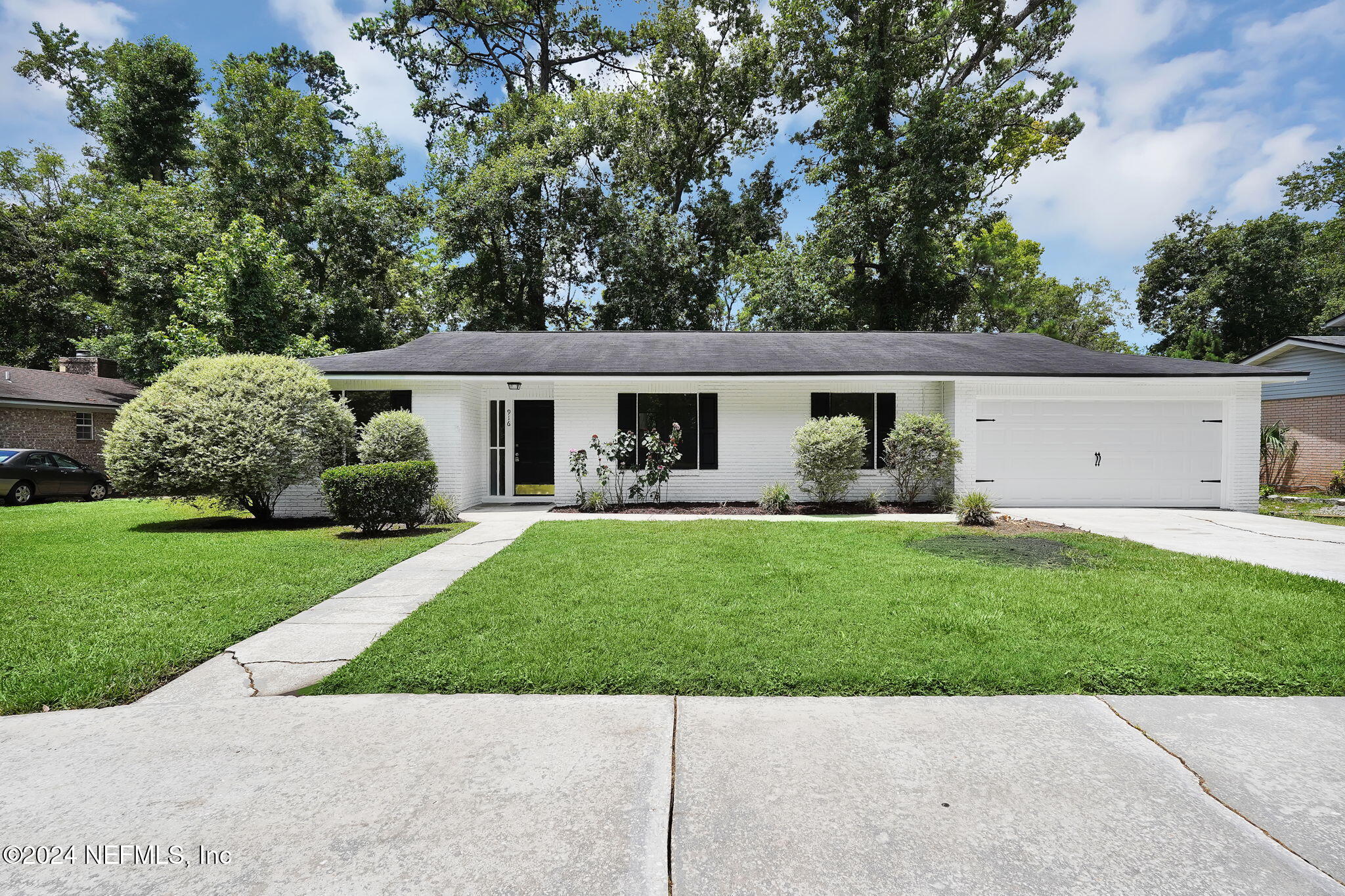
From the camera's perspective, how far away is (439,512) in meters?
9.78

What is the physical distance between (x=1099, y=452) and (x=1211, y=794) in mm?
10782

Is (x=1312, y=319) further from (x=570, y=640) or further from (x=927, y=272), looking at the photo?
(x=570, y=640)

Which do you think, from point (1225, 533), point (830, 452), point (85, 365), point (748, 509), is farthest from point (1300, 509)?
point (85, 365)

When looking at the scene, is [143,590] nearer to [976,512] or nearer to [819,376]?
[819,376]

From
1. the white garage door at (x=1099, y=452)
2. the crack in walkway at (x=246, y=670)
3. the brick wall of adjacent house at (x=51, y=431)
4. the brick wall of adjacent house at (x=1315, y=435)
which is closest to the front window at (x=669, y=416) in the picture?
the white garage door at (x=1099, y=452)

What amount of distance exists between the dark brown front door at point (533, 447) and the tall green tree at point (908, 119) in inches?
491

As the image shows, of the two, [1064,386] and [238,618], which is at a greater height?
[1064,386]

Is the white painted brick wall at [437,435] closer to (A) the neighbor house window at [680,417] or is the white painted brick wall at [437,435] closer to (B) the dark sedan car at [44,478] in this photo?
(A) the neighbor house window at [680,417]

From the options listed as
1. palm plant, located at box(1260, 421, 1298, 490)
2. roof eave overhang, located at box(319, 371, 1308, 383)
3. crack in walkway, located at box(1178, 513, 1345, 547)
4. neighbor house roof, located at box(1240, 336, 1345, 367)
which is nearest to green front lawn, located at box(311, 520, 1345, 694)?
crack in walkway, located at box(1178, 513, 1345, 547)

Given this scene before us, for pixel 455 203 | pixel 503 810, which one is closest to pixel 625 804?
pixel 503 810

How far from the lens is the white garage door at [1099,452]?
1120 cm

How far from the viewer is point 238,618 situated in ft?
15.0

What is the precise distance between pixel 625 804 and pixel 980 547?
633cm

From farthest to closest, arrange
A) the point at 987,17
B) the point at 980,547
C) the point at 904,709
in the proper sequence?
the point at 987,17 → the point at 980,547 → the point at 904,709
